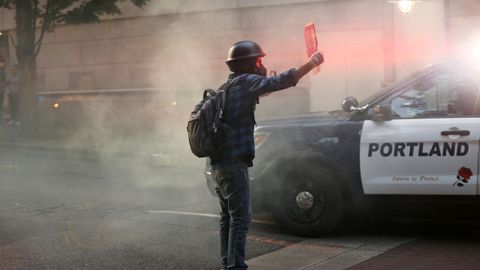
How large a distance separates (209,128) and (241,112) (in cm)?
21

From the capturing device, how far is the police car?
4.46 meters

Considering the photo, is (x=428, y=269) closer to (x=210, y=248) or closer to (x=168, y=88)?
(x=210, y=248)

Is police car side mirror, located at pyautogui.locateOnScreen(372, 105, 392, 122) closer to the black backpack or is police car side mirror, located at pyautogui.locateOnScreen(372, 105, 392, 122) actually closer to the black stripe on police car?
the black stripe on police car

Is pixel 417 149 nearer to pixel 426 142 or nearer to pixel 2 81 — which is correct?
pixel 426 142

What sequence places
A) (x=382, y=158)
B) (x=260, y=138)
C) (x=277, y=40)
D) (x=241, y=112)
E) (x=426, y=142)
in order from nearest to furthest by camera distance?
(x=241, y=112)
(x=426, y=142)
(x=382, y=158)
(x=260, y=138)
(x=277, y=40)

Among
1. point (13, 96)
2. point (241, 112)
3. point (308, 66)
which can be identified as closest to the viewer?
point (308, 66)

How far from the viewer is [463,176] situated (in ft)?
14.5

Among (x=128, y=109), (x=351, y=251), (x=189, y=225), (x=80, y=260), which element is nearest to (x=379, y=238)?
(x=351, y=251)

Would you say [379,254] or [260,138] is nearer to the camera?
[379,254]

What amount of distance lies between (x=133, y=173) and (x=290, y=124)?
3800 mm

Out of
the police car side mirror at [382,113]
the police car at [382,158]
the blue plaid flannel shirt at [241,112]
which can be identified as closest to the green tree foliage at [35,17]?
the police car at [382,158]

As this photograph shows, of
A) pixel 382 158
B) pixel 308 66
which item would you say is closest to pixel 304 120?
pixel 382 158

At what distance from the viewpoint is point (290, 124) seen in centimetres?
507

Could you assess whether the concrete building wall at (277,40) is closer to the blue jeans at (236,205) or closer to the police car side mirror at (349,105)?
the police car side mirror at (349,105)
